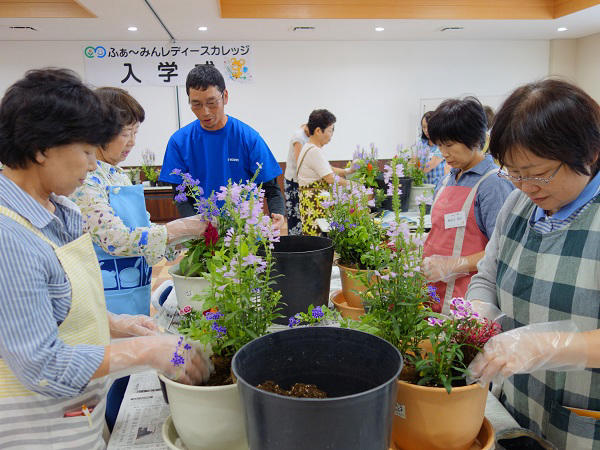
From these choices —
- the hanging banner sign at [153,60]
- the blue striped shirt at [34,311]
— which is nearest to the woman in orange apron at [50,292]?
the blue striped shirt at [34,311]

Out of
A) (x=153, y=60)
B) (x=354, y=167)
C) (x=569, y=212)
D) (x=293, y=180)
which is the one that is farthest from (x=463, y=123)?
(x=153, y=60)

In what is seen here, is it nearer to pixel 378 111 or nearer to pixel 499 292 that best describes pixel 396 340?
pixel 499 292

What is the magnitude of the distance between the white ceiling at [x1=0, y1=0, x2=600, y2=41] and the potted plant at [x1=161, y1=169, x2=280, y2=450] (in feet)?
15.0

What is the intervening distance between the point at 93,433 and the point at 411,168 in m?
3.19

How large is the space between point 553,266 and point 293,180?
431cm

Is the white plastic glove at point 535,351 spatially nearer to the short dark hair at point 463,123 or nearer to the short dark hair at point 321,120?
the short dark hair at point 463,123

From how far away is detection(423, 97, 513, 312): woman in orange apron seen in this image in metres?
1.69

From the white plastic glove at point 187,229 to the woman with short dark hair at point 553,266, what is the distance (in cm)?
100

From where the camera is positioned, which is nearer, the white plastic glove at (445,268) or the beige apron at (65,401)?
the beige apron at (65,401)

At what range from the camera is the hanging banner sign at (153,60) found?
6.47 m

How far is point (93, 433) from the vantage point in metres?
0.98

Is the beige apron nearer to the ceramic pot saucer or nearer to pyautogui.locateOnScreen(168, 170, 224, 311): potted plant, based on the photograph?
pyautogui.locateOnScreen(168, 170, 224, 311): potted plant

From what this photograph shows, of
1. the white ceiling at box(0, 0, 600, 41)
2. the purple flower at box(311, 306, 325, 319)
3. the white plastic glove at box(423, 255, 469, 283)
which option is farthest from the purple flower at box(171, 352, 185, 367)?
the white ceiling at box(0, 0, 600, 41)

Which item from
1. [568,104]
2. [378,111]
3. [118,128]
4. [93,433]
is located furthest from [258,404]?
[378,111]
